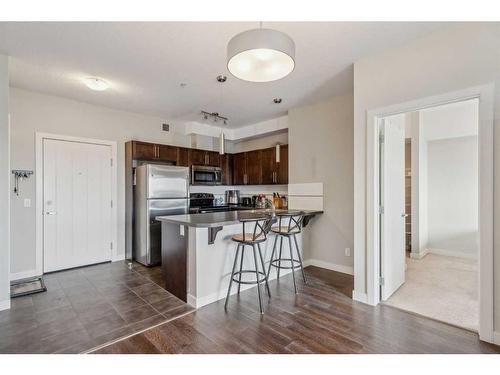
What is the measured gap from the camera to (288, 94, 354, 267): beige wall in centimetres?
397

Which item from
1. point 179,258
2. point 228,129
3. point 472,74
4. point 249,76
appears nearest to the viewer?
point 249,76

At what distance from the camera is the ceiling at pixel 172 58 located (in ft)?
7.61

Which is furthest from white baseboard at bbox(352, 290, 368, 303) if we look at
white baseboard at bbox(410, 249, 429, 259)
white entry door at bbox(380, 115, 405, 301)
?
white baseboard at bbox(410, 249, 429, 259)

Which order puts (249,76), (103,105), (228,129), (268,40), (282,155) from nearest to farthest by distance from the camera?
(268,40), (249,76), (103,105), (282,155), (228,129)

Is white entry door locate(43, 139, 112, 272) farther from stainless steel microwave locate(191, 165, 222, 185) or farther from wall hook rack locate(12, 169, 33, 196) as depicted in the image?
stainless steel microwave locate(191, 165, 222, 185)

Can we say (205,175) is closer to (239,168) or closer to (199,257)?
(239,168)

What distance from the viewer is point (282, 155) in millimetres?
5031

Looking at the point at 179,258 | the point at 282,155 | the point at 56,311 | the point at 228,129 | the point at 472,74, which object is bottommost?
the point at 56,311

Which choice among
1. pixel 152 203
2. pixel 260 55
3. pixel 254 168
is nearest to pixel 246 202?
pixel 254 168

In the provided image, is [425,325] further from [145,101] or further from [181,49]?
A: [145,101]

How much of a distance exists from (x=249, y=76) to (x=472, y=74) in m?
1.92

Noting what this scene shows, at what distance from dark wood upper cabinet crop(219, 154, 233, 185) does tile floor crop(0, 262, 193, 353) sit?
2.78m

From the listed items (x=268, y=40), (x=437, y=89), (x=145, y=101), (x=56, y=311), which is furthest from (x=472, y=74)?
(x=56, y=311)

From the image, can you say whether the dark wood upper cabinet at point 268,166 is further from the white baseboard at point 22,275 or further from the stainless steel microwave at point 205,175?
the white baseboard at point 22,275
